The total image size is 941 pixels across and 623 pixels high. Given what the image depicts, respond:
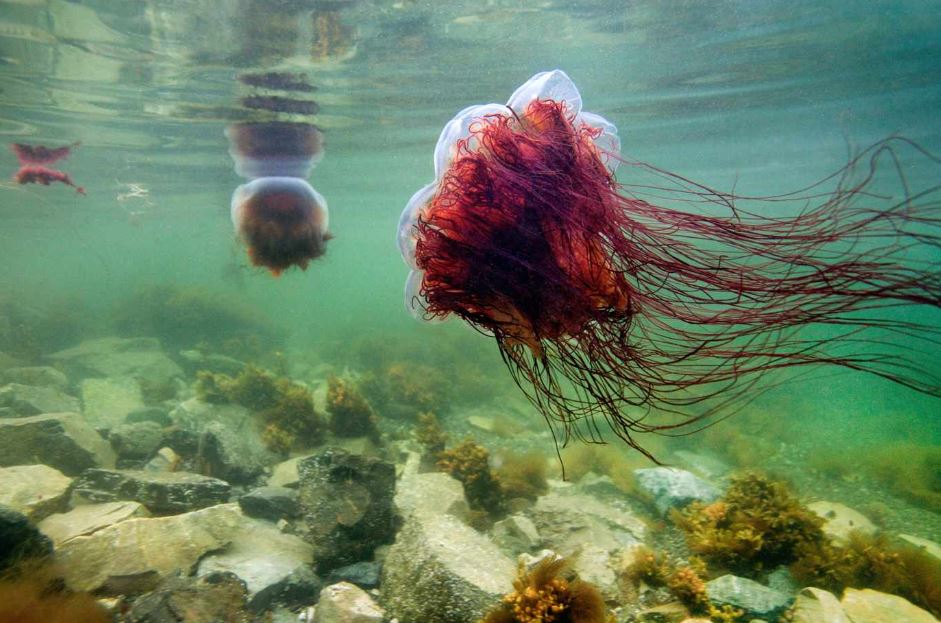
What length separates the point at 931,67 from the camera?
11828mm

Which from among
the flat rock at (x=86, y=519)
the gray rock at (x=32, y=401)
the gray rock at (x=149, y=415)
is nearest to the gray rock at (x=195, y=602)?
the flat rock at (x=86, y=519)

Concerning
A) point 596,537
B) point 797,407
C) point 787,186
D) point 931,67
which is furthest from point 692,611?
point 787,186

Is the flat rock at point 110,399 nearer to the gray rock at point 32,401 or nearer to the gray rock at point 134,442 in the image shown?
the gray rock at point 32,401

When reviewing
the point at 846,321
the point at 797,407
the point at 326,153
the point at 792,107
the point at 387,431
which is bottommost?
the point at 797,407

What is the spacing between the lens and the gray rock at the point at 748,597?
381 centimetres

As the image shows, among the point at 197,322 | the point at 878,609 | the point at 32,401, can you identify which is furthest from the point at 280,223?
the point at 197,322

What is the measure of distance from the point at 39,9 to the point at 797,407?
81.8ft

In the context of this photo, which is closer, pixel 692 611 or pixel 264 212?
pixel 692 611

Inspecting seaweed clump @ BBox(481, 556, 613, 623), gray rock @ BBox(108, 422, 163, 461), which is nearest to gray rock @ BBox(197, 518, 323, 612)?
seaweed clump @ BBox(481, 556, 613, 623)

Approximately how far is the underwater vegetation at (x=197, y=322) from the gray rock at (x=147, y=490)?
1245cm

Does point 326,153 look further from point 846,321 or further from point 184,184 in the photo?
point 846,321

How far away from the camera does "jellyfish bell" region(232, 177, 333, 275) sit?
4824 millimetres

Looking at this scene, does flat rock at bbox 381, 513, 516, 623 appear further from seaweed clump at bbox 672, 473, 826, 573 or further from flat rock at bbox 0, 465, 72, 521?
flat rock at bbox 0, 465, 72, 521

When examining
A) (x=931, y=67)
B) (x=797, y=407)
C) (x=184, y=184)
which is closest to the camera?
(x=931, y=67)
